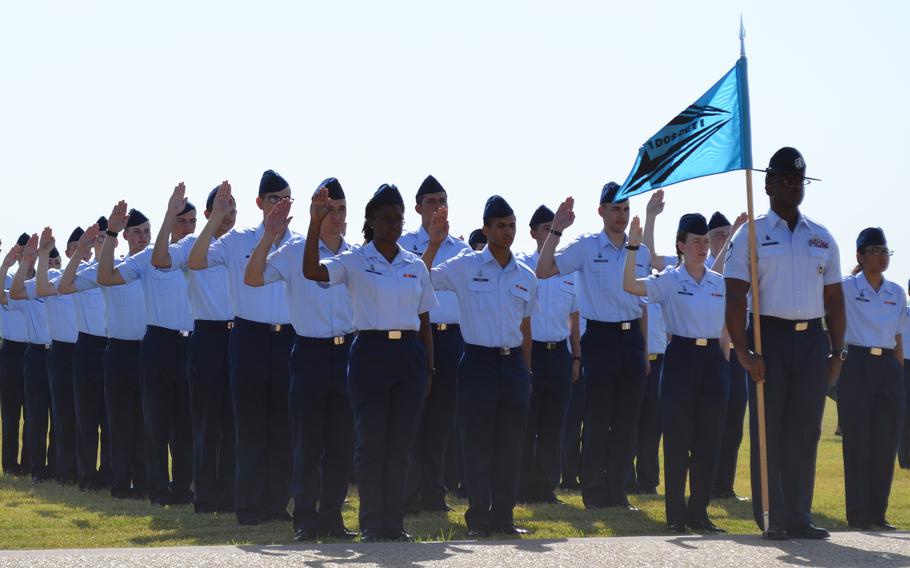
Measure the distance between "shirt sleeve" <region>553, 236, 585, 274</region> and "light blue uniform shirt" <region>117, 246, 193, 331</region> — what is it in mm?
3295

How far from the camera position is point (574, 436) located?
16062 mm

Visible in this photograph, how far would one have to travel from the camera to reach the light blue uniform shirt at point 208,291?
12695 mm

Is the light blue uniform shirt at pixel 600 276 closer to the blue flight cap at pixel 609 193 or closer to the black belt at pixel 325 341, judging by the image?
the blue flight cap at pixel 609 193

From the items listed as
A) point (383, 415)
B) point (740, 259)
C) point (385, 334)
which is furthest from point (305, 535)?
point (740, 259)

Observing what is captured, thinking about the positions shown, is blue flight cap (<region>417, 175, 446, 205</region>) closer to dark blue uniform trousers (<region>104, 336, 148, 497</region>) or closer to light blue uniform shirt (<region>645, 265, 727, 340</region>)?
light blue uniform shirt (<region>645, 265, 727, 340</region>)

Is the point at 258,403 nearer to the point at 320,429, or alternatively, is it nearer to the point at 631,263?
the point at 320,429

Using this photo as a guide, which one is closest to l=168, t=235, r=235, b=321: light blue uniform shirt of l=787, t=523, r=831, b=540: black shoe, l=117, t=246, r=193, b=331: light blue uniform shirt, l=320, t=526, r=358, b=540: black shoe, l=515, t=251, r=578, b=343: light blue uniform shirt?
l=117, t=246, r=193, b=331: light blue uniform shirt

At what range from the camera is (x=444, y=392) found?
41.8 ft

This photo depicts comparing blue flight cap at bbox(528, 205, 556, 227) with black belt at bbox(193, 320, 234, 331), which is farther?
blue flight cap at bbox(528, 205, 556, 227)

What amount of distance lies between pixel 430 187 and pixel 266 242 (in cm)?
304

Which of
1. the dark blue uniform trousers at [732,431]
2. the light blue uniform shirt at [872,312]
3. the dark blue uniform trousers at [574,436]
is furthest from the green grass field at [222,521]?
the light blue uniform shirt at [872,312]

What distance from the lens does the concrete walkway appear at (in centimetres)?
862

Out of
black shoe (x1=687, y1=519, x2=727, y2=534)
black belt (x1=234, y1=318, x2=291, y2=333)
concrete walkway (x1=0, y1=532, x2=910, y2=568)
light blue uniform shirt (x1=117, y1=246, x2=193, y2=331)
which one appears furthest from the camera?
light blue uniform shirt (x1=117, y1=246, x2=193, y2=331)

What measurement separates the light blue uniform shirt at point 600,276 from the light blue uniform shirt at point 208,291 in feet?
9.15
